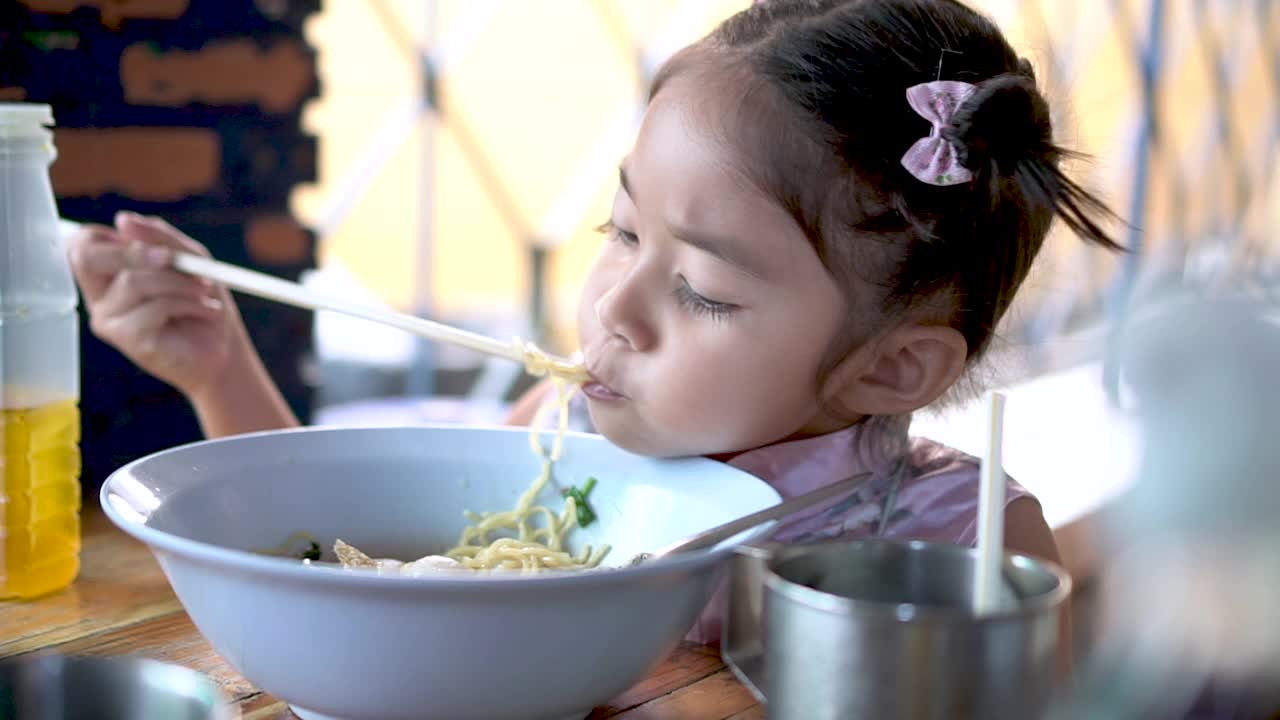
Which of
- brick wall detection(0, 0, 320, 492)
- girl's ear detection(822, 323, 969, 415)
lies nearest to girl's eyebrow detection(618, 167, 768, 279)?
girl's ear detection(822, 323, 969, 415)

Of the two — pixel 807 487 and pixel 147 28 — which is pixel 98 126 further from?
pixel 807 487

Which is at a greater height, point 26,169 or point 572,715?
point 26,169

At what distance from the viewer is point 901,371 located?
1052 mm

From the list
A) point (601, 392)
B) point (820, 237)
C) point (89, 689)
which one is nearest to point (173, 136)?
point (601, 392)

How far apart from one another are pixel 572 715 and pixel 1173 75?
6.97 m

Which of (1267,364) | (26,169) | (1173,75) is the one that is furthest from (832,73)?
(1173,75)

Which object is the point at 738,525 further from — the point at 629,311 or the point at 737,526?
→ the point at 629,311

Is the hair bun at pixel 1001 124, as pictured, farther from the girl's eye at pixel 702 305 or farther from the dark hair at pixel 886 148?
the girl's eye at pixel 702 305

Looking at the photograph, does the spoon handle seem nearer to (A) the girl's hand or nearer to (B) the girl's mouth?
(B) the girl's mouth

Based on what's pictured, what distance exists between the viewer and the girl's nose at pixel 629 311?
0.96 metres

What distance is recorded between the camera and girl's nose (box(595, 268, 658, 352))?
955mm

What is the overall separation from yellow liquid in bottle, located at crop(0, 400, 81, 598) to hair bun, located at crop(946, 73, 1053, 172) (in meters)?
0.71

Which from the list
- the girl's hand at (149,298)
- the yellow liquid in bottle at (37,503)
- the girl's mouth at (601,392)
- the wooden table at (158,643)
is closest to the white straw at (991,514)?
the wooden table at (158,643)

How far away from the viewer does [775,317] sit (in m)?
0.97
